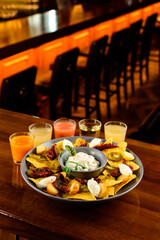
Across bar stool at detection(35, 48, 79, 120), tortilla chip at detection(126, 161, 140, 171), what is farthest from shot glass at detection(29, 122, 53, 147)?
bar stool at detection(35, 48, 79, 120)

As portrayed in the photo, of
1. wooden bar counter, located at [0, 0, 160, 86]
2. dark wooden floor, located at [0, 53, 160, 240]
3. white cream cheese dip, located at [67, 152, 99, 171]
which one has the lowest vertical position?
dark wooden floor, located at [0, 53, 160, 240]

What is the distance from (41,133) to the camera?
1.50 metres

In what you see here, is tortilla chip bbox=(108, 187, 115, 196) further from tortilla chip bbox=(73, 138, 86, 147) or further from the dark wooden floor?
the dark wooden floor

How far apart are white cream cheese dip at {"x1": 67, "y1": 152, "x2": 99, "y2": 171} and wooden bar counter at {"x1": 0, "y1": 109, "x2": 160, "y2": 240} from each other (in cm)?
13

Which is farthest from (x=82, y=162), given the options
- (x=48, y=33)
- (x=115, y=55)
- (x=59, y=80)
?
(x=115, y=55)

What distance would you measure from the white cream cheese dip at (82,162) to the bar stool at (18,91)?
1.22 m

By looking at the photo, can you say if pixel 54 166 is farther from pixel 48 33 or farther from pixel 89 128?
Result: pixel 48 33

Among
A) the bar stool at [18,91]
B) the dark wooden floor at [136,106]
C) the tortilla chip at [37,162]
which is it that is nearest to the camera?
the tortilla chip at [37,162]

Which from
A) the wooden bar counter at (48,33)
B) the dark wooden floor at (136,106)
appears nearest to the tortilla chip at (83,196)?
the wooden bar counter at (48,33)

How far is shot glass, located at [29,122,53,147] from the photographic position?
4.91ft

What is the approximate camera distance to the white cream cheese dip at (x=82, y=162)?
1.18m

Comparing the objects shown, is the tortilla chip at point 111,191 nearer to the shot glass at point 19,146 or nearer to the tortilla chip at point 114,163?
the tortilla chip at point 114,163

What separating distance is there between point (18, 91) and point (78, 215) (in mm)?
1532

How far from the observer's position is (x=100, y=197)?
1.09 m
